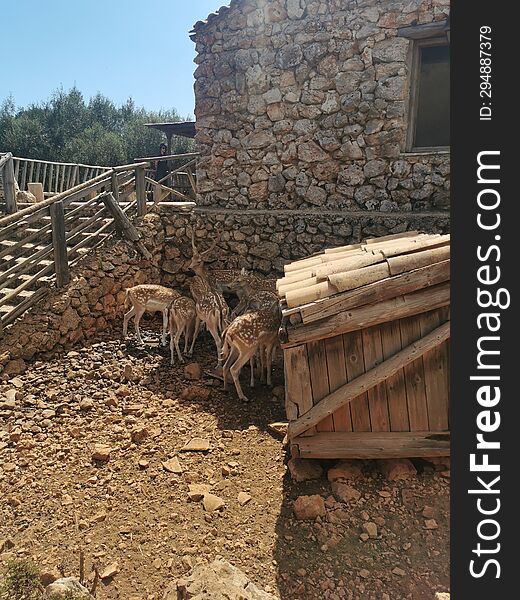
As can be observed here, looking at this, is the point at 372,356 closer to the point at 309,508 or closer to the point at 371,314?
the point at 371,314

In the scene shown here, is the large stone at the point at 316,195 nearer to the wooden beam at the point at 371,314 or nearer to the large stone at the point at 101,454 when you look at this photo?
the wooden beam at the point at 371,314

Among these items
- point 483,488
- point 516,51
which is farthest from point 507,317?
point 516,51

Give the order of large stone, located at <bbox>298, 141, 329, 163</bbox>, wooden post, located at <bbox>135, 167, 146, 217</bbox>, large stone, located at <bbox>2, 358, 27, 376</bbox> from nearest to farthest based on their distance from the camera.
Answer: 1. large stone, located at <bbox>2, 358, 27, 376</bbox>
2. large stone, located at <bbox>298, 141, 329, 163</bbox>
3. wooden post, located at <bbox>135, 167, 146, 217</bbox>

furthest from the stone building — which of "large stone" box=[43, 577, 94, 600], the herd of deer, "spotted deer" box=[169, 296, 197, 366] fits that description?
"large stone" box=[43, 577, 94, 600]

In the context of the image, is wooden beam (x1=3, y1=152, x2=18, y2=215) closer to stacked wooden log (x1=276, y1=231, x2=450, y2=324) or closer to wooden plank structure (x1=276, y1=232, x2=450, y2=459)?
wooden plank structure (x1=276, y1=232, x2=450, y2=459)

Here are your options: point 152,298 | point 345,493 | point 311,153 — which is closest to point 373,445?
point 345,493

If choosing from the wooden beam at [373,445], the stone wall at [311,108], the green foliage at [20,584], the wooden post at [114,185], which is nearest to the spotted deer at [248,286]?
the stone wall at [311,108]

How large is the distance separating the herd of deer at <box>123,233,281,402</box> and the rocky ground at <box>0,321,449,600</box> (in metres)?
0.66

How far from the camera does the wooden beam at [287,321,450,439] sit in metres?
3.99

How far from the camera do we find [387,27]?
7.35 meters

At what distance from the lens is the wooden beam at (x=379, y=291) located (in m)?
3.91

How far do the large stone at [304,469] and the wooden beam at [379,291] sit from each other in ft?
4.58

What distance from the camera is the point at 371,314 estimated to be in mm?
3955

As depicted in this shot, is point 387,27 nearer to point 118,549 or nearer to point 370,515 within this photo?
point 370,515
